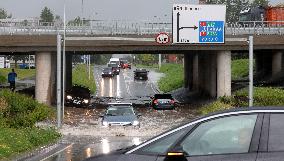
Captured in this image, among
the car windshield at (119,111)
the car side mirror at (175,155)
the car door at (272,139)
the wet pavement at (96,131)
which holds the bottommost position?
the wet pavement at (96,131)

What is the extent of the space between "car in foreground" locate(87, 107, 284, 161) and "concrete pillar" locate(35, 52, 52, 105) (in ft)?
138

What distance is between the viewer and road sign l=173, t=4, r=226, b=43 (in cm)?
4259

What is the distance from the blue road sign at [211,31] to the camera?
42.4 metres

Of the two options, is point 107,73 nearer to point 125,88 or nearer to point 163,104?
point 125,88

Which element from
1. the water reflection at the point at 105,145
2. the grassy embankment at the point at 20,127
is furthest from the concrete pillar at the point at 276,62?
the water reflection at the point at 105,145

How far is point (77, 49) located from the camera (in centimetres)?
4938

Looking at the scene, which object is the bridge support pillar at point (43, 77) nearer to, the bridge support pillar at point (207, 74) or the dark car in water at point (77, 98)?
the dark car in water at point (77, 98)

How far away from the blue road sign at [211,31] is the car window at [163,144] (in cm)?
3555

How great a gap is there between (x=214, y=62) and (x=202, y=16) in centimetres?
1391

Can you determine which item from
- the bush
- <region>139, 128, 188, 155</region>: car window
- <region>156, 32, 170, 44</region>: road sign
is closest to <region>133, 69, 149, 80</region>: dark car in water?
<region>156, 32, 170, 44</region>: road sign

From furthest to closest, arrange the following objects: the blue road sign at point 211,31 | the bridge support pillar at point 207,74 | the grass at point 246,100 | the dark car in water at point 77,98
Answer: the bridge support pillar at point 207,74, the dark car in water at point 77,98, the blue road sign at point 211,31, the grass at point 246,100

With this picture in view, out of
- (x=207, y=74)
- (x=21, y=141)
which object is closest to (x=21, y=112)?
(x=21, y=141)

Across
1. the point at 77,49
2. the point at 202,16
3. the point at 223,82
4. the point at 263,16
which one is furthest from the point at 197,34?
the point at 263,16

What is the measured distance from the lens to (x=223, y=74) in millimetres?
50438
